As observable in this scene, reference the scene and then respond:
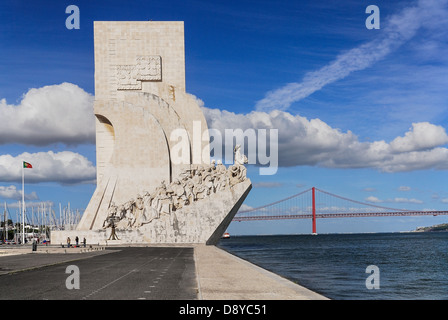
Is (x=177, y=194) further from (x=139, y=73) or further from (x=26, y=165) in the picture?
(x=26, y=165)

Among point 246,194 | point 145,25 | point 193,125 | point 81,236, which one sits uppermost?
point 145,25

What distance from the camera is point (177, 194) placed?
2186cm

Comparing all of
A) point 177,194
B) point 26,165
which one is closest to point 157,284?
point 177,194

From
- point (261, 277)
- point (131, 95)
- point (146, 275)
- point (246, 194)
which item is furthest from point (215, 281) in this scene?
point (131, 95)

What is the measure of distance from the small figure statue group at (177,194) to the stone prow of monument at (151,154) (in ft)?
0.13

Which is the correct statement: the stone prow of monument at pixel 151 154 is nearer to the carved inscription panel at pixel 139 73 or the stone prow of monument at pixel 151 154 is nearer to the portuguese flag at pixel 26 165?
the carved inscription panel at pixel 139 73

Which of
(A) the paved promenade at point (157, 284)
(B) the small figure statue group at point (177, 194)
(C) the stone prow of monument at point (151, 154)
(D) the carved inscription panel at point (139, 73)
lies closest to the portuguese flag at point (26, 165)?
(C) the stone prow of monument at point (151, 154)

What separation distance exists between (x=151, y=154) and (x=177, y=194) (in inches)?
146

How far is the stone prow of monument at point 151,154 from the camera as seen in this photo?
21359mm

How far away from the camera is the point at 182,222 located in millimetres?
21016

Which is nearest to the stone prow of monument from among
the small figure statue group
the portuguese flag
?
the small figure statue group
